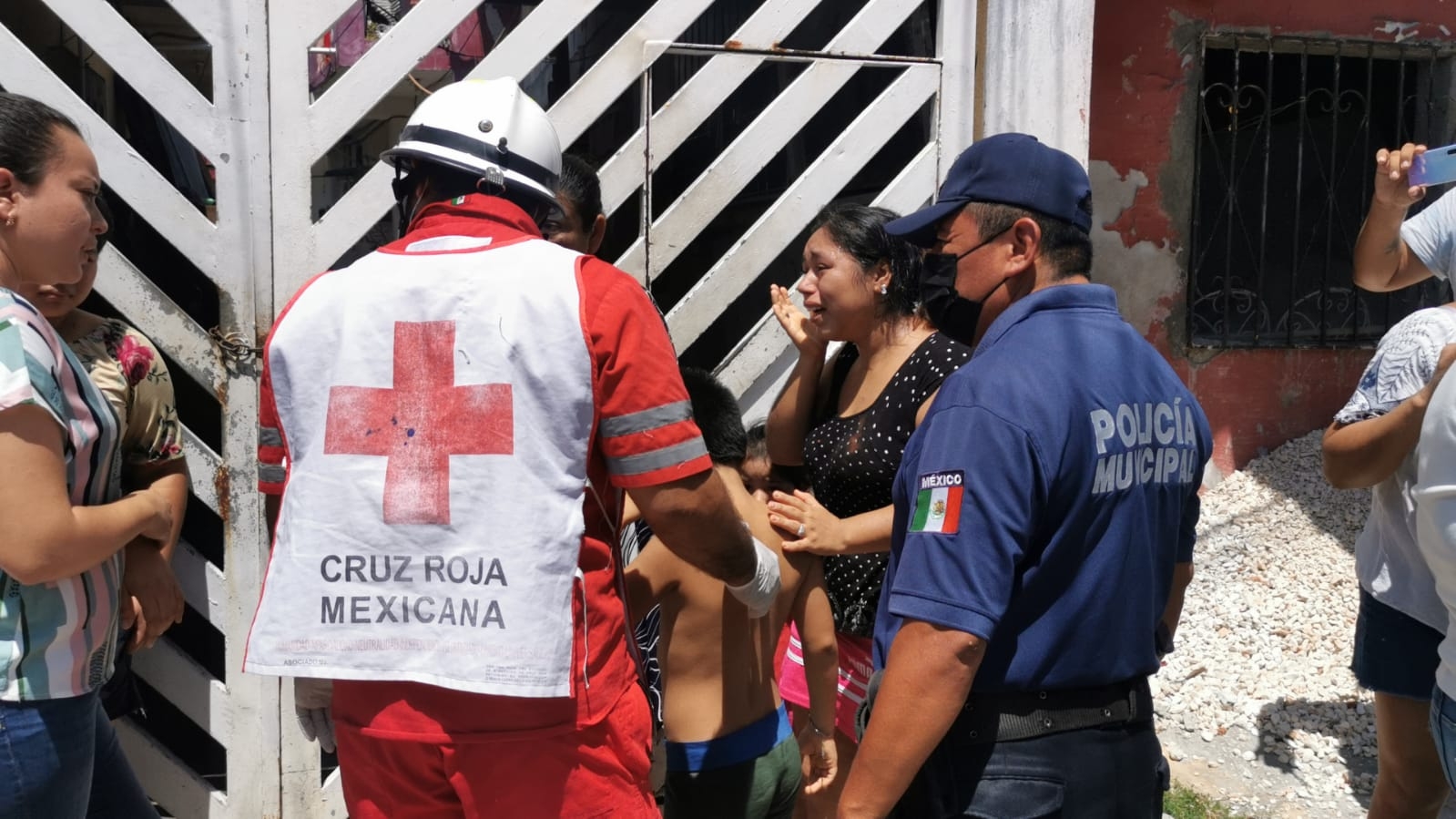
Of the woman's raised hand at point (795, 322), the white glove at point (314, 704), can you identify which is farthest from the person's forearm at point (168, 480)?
the woman's raised hand at point (795, 322)

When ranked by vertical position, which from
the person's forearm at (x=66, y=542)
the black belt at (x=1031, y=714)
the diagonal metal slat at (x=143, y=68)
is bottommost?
the black belt at (x=1031, y=714)

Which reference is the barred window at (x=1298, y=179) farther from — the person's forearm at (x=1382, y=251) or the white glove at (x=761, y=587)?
the white glove at (x=761, y=587)

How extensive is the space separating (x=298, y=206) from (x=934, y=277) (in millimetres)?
1946

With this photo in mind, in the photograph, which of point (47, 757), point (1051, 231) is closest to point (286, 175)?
point (47, 757)

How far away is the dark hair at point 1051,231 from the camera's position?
2.05m

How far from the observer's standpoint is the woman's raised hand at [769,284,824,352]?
330 centimetres

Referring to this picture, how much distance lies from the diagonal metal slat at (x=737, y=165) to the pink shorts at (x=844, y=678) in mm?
1270

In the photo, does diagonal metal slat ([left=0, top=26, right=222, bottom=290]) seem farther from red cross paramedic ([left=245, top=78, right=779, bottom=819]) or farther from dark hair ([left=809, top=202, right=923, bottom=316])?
dark hair ([left=809, top=202, right=923, bottom=316])

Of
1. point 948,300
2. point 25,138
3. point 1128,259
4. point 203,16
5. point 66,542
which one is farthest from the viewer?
point 1128,259

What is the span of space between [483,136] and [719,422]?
1017 mm

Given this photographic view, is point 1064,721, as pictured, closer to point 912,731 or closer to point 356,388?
point 912,731

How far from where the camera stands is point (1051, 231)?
81.0 inches

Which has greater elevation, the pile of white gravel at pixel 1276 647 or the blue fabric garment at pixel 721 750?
the blue fabric garment at pixel 721 750

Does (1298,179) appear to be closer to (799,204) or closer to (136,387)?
(799,204)
